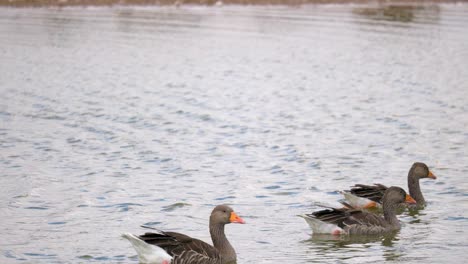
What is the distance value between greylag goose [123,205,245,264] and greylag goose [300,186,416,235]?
5.64ft

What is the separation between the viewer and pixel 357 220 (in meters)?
15.5

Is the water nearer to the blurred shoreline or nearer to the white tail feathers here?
the white tail feathers

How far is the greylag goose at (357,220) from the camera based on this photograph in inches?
598

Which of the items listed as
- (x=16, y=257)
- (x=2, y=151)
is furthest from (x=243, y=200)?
(x=2, y=151)

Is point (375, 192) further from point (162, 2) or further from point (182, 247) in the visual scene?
point (162, 2)

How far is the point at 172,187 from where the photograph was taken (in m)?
18.3

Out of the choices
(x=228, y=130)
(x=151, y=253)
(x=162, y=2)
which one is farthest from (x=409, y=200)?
(x=162, y=2)

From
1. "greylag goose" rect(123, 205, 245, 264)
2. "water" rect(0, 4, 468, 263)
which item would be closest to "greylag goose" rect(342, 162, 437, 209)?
"water" rect(0, 4, 468, 263)

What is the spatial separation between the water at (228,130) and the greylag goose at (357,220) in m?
0.22

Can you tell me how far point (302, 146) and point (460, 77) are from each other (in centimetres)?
1191

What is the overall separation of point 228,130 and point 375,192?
8.38 metres

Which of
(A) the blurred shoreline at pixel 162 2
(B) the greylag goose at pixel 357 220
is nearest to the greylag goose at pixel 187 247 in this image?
(B) the greylag goose at pixel 357 220

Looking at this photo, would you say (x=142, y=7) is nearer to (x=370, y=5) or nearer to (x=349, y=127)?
(x=370, y=5)

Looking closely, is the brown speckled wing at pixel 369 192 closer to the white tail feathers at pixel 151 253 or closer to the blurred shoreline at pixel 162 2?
the white tail feathers at pixel 151 253
